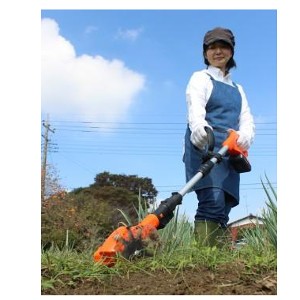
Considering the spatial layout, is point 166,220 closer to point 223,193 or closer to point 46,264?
point 223,193

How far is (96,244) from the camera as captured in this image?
420cm

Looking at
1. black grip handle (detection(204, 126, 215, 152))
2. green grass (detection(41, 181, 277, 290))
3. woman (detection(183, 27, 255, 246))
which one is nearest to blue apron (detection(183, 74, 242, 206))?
woman (detection(183, 27, 255, 246))

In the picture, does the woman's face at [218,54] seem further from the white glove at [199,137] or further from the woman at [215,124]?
the white glove at [199,137]

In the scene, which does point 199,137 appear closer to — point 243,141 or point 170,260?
point 243,141

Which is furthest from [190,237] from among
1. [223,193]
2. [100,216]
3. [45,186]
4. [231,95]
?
[45,186]

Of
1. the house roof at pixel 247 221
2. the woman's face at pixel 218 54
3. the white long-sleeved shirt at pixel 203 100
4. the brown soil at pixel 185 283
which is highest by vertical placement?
the woman's face at pixel 218 54

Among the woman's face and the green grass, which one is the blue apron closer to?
the woman's face

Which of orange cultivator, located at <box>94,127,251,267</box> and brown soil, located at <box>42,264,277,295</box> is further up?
orange cultivator, located at <box>94,127,251,267</box>

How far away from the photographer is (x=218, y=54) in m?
4.14

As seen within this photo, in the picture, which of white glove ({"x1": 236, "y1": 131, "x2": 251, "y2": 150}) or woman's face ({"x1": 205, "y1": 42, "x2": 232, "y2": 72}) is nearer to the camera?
white glove ({"x1": 236, "y1": 131, "x2": 251, "y2": 150})

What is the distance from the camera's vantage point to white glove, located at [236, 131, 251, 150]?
12.7ft

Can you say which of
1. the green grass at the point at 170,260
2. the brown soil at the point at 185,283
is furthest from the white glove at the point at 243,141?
the brown soil at the point at 185,283

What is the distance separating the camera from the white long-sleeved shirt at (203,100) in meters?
3.83
